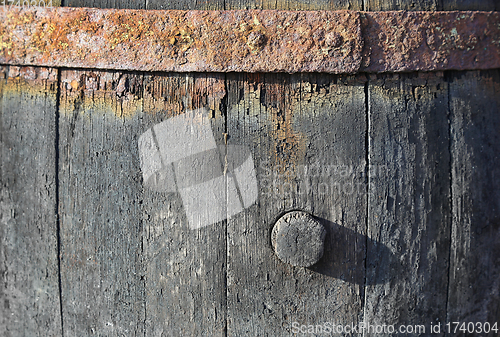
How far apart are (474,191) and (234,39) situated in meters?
0.75

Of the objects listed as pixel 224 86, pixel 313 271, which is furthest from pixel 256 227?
pixel 224 86

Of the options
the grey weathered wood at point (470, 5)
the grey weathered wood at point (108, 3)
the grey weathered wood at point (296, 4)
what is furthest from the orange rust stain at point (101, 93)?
the grey weathered wood at point (470, 5)

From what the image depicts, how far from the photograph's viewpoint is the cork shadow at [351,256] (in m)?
0.88

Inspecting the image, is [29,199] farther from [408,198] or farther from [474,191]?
[474,191]

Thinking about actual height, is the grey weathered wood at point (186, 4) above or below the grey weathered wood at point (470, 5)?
below

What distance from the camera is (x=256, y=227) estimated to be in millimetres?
881

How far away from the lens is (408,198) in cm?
88

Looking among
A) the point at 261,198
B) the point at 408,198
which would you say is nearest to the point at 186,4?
the point at 261,198

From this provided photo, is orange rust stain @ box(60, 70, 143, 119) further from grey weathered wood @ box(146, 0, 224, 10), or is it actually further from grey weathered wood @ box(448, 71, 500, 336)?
grey weathered wood @ box(448, 71, 500, 336)

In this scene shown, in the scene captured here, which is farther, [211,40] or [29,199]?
[29,199]

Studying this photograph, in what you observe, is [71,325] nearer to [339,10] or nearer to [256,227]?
[256,227]

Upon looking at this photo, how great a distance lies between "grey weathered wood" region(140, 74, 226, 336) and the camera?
2.81ft

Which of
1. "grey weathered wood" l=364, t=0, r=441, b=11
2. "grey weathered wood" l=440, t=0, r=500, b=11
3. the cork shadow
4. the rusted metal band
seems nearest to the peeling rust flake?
the rusted metal band

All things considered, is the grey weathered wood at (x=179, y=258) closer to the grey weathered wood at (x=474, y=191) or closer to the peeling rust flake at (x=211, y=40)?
the peeling rust flake at (x=211, y=40)
